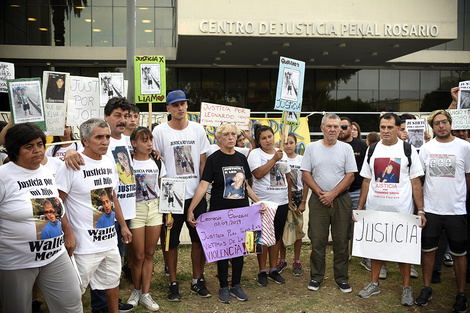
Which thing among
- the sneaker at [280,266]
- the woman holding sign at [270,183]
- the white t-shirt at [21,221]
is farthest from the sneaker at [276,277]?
the white t-shirt at [21,221]

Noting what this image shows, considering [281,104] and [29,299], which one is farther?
[281,104]

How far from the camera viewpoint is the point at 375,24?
17938 mm

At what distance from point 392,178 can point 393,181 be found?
39mm

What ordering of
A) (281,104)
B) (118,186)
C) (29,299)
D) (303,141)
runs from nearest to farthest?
(29,299) < (118,186) < (281,104) < (303,141)

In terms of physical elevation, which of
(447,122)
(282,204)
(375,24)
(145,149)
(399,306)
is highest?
(375,24)

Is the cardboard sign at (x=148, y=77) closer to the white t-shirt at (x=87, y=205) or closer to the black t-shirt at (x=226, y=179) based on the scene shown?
the black t-shirt at (x=226, y=179)

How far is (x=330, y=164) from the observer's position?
19.4 ft

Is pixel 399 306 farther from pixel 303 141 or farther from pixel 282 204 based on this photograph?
pixel 303 141

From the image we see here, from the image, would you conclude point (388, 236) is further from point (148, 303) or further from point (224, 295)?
point (148, 303)

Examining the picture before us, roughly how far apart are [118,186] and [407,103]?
24.6 m

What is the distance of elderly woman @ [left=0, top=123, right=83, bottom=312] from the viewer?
3.37 meters

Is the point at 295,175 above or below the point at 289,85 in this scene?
below

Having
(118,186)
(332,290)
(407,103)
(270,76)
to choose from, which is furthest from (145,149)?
(407,103)

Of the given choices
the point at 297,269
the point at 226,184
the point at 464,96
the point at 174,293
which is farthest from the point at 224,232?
the point at 464,96
